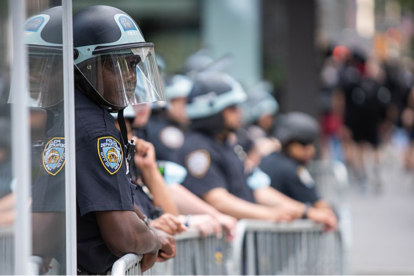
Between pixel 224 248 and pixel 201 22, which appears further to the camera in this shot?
pixel 201 22

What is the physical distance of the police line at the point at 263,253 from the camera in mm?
4062

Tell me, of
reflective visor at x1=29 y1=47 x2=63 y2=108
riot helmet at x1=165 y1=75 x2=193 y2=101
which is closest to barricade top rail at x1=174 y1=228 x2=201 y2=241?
reflective visor at x1=29 y1=47 x2=63 y2=108

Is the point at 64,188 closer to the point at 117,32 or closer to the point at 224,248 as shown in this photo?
the point at 117,32

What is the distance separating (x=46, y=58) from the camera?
2.72 meters

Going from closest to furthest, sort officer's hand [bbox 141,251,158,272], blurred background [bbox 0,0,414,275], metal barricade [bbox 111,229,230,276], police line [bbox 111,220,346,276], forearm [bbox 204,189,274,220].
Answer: officer's hand [bbox 141,251,158,272]
metal barricade [bbox 111,229,230,276]
police line [bbox 111,220,346,276]
forearm [bbox 204,189,274,220]
blurred background [bbox 0,0,414,275]

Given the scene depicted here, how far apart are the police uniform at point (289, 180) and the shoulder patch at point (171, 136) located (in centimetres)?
89

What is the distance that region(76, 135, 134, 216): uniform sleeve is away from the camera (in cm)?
286

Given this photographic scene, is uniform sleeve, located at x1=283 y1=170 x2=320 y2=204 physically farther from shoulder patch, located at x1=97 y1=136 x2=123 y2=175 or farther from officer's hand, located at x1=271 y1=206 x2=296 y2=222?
shoulder patch, located at x1=97 y1=136 x2=123 y2=175

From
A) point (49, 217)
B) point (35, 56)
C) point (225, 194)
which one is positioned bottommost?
point (225, 194)

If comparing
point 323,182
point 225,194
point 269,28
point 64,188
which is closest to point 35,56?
point 64,188

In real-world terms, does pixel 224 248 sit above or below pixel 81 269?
below

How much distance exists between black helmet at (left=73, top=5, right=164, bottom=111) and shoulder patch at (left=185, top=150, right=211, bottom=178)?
2035 millimetres

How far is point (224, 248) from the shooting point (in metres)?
4.56

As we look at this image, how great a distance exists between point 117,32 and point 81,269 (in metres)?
0.82
